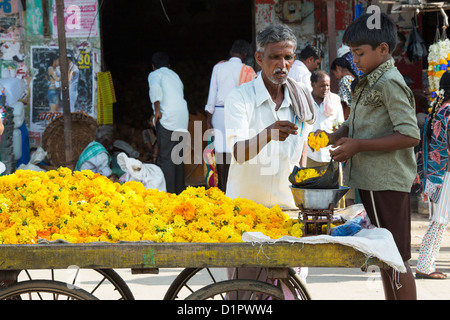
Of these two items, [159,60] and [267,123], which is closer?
[267,123]

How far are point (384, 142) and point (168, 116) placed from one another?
Result: 5351mm

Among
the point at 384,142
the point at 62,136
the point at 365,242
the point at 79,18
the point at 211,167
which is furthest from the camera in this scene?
the point at 79,18

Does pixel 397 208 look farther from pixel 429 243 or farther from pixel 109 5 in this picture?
pixel 109 5

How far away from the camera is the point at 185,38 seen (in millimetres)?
13031

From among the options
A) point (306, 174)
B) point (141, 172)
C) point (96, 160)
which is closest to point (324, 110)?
point (141, 172)

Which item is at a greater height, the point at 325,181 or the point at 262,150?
the point at 262,150

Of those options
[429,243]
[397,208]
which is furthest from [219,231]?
[429,243]

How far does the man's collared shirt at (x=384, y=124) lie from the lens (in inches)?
123

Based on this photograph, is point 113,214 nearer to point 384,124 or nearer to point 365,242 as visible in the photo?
point 365,242

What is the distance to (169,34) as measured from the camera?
43.0 ft

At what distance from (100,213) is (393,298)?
58.6 inches

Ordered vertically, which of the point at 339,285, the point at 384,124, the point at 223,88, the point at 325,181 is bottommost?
the point at 339,285

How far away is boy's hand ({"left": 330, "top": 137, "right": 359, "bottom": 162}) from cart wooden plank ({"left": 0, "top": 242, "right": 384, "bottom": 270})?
1.62 ft

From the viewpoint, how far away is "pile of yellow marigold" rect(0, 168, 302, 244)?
294cm
